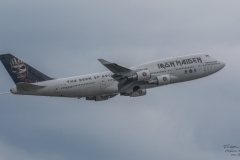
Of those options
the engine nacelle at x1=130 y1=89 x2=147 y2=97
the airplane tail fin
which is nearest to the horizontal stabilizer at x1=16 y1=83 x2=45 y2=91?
the airplane tail fin

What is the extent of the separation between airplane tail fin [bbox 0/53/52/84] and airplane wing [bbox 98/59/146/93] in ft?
34.6

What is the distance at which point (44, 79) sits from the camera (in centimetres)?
7794

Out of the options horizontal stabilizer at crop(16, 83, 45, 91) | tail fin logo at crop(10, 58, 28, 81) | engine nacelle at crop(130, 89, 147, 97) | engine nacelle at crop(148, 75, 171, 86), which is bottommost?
engine nacelle at crop(130, 89, 147, 97)

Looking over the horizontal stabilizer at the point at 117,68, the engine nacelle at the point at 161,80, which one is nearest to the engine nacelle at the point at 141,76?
the horizontal stabilizer at the point at 117,68

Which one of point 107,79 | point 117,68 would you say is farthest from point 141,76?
point 107,79

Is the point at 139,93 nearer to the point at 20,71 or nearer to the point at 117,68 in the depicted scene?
the point at 117,68

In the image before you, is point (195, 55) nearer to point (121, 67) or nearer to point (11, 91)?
point (121, 67)

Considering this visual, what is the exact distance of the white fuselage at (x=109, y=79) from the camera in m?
77.2

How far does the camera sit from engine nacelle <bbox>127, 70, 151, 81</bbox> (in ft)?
250

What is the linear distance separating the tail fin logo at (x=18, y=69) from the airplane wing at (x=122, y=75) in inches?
533

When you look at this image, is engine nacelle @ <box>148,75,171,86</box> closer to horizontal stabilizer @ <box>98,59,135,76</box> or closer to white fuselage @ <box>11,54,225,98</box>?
white fuselage @ <box>11,54,225,98</box>

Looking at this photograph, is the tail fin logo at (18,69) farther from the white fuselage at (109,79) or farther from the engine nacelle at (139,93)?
the engine nacelle at (139,93)

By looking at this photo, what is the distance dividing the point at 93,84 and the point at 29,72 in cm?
1073

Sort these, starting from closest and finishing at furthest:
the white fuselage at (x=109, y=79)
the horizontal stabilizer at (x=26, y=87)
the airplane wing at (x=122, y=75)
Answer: the horizontal stabilizer at (x=26, y=87), the airplane wing at (x=122, y=75), the white fuselage at (x=109, y=79)
